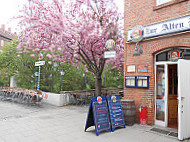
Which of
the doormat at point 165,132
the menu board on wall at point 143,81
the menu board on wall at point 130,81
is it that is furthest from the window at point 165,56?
the doormat at point 165,132

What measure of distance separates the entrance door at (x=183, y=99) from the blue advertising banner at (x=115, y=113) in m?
1.87

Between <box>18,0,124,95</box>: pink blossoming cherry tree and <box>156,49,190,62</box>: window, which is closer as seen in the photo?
<box>156,49,190,62</box>: window

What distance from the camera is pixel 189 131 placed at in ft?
15.7

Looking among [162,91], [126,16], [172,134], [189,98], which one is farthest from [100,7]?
[172,134]

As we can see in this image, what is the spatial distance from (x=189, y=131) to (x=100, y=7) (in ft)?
22.8

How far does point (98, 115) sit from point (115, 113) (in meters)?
0.76

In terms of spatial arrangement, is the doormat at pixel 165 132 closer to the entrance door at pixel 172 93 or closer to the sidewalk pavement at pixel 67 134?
the sidewalk pavement at pixel 67 134

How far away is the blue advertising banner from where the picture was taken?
542 cm

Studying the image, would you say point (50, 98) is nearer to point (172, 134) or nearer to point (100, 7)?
point (100, 7)

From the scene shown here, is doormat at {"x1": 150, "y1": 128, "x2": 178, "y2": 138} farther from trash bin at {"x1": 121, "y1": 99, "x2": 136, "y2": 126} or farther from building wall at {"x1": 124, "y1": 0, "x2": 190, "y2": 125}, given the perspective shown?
trash bin at {"x1": 121, "y1": 99, "x2": 136, "y2": 126}

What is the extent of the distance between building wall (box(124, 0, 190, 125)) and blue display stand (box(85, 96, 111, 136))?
5.27ft

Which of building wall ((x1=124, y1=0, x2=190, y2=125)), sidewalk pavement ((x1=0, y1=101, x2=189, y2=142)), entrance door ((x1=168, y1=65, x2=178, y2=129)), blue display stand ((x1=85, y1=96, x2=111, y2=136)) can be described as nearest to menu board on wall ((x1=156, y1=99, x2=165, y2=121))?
building wall ((x1=124, y1=0, x2=190, y2=125))

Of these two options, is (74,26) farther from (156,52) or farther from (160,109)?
(160,109)

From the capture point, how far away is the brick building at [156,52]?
5.32 m
